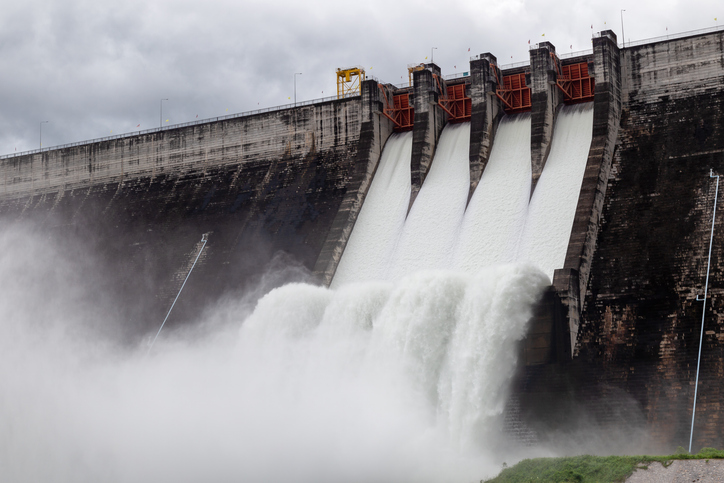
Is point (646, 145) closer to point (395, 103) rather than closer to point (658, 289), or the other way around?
point (658, 289)

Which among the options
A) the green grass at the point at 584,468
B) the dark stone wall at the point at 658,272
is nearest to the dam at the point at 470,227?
the dark stone wall at the point at 658,272

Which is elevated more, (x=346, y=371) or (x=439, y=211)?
(x=439, y=211)

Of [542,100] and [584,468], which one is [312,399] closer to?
[584,468]

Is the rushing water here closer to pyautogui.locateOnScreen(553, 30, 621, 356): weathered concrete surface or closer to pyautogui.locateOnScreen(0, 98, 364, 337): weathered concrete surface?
pyautogui.locateOnScreen(553, 30, 621, 356): weathered concrete surface

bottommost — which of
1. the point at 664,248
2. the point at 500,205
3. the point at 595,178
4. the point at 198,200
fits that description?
A: the point at 664,248

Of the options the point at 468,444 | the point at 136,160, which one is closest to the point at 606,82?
the point at 468,444

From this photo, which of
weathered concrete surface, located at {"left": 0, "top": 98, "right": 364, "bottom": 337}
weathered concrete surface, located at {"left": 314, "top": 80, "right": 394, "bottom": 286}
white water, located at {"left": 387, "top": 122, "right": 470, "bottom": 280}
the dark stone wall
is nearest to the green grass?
the dark stone wall

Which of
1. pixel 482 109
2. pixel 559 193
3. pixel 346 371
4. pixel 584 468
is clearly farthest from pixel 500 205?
pixel 584 468
